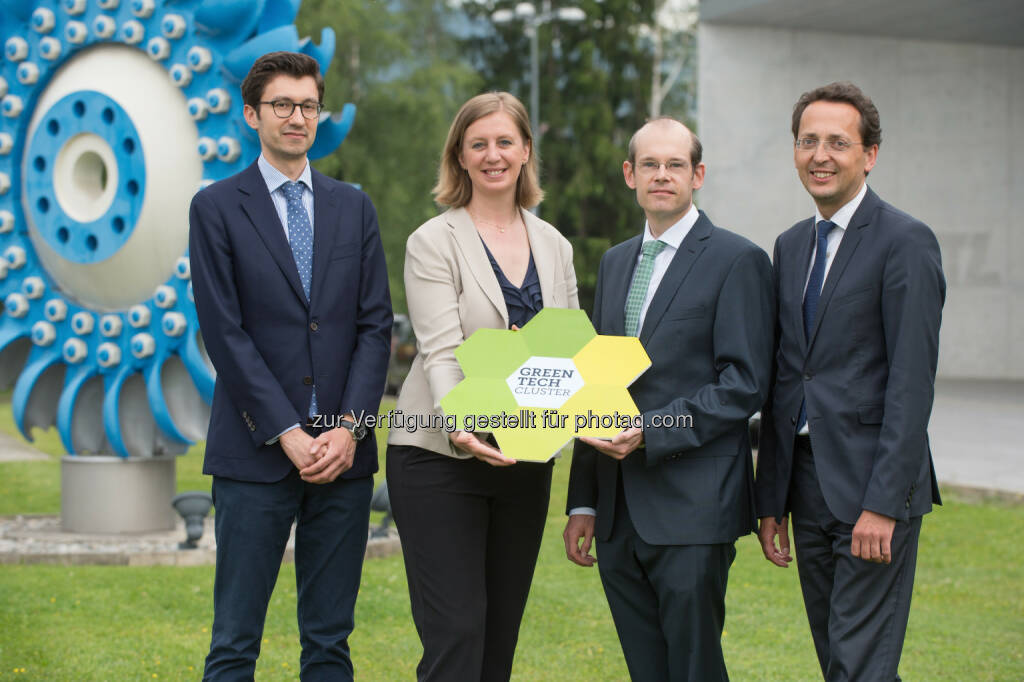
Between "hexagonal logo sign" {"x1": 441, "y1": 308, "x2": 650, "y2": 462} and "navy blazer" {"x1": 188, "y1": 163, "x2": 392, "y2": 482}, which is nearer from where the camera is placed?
"hexagonal logo sign" {"x1": 441, "y1": 308, "x2": 650, "y2": 462}

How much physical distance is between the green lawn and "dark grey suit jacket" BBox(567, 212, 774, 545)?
2.47 metres

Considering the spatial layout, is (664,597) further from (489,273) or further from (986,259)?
(986,259)

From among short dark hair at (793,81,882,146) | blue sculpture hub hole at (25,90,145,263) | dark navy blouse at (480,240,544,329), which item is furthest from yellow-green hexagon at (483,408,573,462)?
blue sculpture hub hole at (25,90,145,263)

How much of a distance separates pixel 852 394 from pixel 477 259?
47.8 inches

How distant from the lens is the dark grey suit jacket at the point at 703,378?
3.40 m

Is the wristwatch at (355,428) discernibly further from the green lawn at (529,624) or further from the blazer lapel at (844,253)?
the green lawn at (529,624)

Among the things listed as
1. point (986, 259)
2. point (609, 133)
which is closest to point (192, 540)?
point (986, 259)

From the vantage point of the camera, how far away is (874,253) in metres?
3.39

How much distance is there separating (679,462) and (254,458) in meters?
1.34

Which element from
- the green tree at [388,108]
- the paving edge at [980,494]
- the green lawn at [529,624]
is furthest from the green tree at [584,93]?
the green lawn at [529,624]

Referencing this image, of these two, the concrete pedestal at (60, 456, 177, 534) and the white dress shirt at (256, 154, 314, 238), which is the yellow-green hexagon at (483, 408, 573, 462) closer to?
the white dress shirt at (256, 154, 314, 238)

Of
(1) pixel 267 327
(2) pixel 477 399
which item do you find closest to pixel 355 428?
(1) pixel 267 327

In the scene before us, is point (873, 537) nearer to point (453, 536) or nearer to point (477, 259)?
point (453, 536)

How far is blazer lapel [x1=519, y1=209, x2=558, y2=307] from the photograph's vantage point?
3611 millimetres
